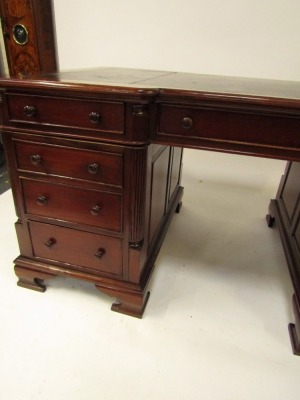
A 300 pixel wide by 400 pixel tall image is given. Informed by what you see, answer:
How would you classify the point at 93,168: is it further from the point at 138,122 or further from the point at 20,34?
the point at 20,34

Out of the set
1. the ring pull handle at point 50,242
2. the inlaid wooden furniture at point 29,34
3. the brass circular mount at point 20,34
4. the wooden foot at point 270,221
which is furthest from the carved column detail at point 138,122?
the brass circular mount at point 20,34

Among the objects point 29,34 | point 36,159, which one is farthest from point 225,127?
point 29,34

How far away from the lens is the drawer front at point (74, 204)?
0.88 meters

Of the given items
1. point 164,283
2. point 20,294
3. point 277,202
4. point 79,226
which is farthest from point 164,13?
point 20,294

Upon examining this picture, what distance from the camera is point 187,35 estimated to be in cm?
170

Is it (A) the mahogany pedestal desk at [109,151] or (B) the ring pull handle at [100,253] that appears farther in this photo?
(B) the ring pull handle at [100,253]

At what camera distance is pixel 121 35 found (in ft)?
5.98

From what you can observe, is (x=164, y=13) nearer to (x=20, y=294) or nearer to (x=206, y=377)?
(x=20, y=294)

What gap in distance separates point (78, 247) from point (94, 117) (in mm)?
465

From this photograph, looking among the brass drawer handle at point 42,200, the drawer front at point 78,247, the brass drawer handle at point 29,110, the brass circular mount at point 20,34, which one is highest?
the brass circular mount at point 20,34

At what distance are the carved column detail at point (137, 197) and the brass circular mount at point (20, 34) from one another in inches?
64.5

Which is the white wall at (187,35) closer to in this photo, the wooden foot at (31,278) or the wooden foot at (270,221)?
the wooden foot at (270,221)

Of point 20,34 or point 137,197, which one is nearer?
point 137,197

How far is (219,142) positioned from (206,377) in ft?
2.26
